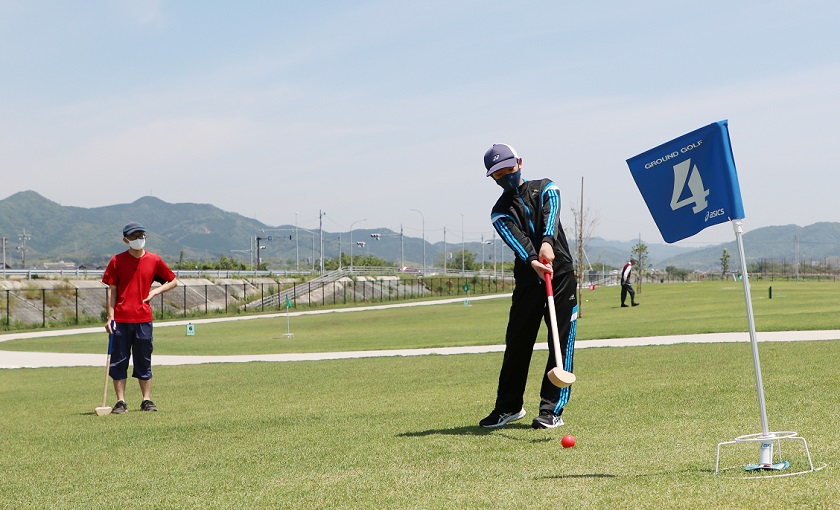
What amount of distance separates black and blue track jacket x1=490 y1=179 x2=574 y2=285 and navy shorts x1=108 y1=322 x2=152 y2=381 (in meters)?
5.48

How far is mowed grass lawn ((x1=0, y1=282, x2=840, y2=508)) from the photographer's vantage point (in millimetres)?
5457

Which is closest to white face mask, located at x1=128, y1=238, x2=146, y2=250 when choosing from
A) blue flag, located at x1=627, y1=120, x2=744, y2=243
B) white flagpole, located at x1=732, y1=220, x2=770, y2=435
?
blue flag, located at x1=627, y1=120, x2=744, y2=243

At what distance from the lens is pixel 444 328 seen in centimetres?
3684

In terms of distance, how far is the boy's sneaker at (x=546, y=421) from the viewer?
783 centimetres

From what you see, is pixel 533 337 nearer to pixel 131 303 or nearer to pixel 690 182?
pixel 690 182

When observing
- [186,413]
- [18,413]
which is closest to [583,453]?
[186,413]

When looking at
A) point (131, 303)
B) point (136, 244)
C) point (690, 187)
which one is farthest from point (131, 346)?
point (690, 187)

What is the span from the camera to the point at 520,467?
625 centimetres

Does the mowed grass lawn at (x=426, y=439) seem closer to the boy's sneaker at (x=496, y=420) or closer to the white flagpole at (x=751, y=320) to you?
the boy's sneaker at (x=496, y=420)

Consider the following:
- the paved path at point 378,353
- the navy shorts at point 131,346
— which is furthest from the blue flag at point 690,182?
the paved path at point 378,353

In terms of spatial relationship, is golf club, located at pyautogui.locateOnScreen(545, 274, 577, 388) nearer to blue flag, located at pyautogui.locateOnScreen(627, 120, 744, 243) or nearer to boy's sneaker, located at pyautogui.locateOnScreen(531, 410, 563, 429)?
boy's sneaker, located at pyautogui.locateOnScreen(531, 410, 563, 429)

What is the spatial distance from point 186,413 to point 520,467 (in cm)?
604

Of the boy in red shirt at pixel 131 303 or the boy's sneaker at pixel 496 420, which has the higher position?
the boy in red shirt at pixel 131 303

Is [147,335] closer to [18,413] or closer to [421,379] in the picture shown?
[18,413]
